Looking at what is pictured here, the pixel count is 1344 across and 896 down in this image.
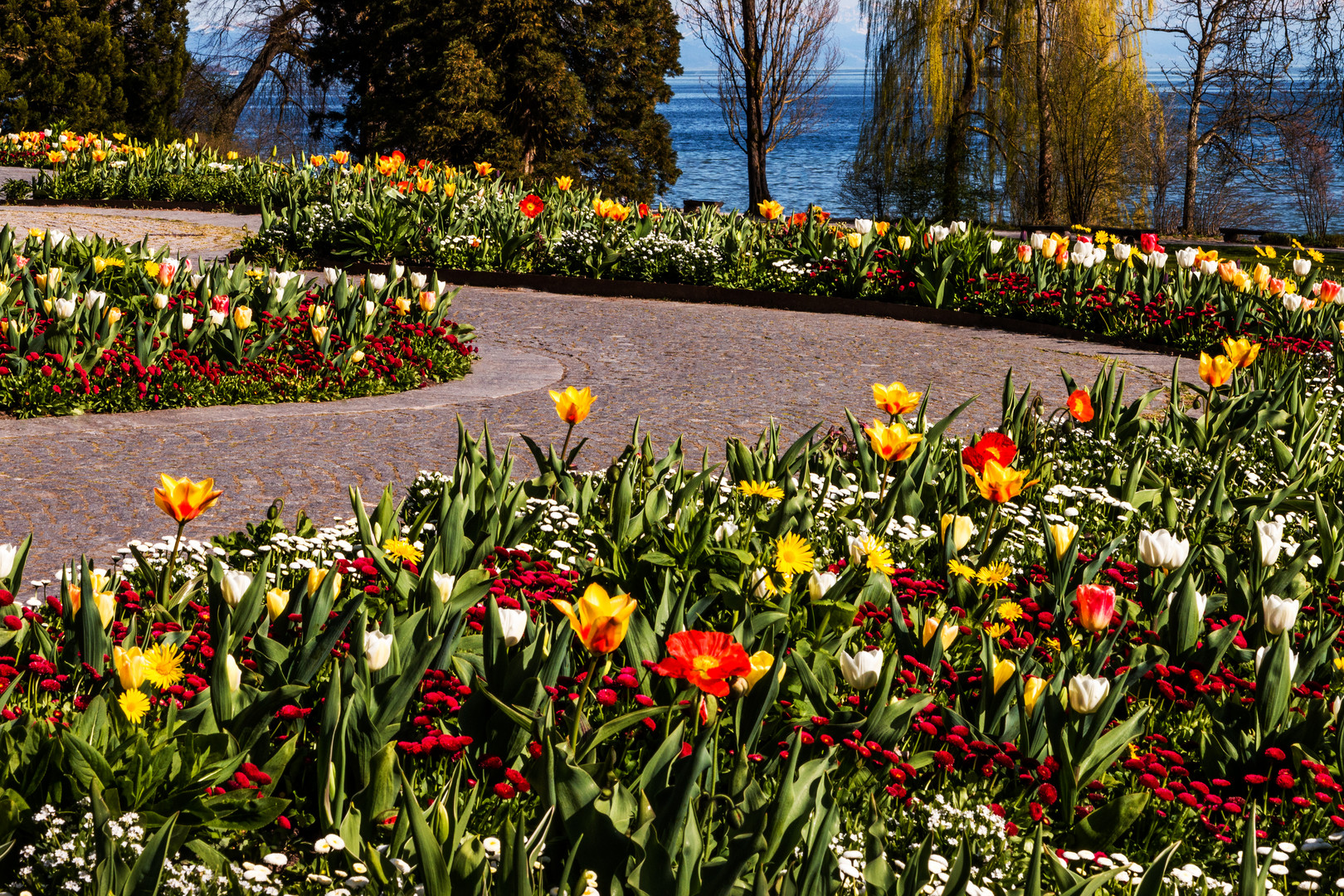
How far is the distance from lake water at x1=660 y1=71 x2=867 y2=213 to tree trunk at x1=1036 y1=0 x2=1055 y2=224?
9.58 feet

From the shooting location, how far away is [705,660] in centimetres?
188

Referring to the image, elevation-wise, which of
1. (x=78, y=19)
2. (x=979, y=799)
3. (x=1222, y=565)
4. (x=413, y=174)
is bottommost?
(x=979, y=799)

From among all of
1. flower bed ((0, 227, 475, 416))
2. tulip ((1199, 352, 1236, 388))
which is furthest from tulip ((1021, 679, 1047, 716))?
flower bed ((0, 227, 475, 416))

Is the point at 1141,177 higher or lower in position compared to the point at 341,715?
higher

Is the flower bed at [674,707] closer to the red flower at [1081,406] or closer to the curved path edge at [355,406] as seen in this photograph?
the red flower at [1081,406]

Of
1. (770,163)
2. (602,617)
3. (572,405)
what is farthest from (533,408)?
(770,163)

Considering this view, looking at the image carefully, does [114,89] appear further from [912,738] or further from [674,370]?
[912,738]

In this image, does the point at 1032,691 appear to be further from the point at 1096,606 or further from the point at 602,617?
the point at 602,617

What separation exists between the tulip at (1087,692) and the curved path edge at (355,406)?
4.76 meters

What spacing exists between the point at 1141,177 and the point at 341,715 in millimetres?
23546

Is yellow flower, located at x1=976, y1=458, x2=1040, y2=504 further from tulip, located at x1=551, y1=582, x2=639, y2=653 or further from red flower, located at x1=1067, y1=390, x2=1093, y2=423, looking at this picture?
tulip, located at x1=551, y1=582, x2=639, y2=653

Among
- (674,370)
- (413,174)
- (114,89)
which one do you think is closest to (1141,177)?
(413,174)

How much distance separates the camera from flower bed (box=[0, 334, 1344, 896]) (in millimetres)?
2014

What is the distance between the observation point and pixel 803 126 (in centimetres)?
2502
